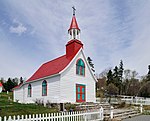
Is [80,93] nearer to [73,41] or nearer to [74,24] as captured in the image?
[73,41]

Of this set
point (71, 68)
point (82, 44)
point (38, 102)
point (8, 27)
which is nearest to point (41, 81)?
point (38, 102)

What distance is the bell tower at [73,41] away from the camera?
2087 cm

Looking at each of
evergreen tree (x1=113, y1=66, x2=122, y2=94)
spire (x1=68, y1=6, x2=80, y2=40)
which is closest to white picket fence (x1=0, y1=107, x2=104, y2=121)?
spire (x1=68, y1=6, x2=80, y2=40)

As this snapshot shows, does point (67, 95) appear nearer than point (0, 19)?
No

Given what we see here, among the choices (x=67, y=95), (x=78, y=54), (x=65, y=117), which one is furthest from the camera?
(x=78, y=54)

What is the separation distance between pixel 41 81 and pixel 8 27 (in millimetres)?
8274

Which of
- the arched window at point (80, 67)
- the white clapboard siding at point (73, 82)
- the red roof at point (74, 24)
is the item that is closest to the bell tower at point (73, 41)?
the red roof at point (74, 24)

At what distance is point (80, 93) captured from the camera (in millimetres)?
19859

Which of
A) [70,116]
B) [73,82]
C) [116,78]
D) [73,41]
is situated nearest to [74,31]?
[73,41]

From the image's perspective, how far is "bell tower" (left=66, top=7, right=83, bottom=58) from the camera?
20.9 metres

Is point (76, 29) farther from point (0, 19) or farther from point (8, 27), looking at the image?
point (0, 19)

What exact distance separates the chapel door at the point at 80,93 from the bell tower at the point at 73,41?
3.70 m

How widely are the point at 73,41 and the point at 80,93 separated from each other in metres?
6.01

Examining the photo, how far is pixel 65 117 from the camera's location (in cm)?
910
